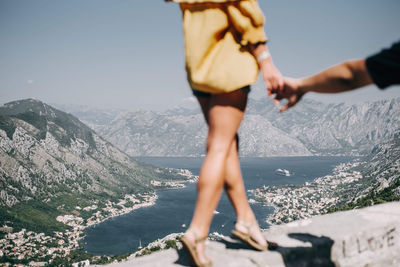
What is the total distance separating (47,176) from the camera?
150250 millimetres

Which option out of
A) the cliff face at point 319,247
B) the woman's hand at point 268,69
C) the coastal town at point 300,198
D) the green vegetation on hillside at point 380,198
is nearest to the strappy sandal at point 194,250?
the cliff face at point 319,247

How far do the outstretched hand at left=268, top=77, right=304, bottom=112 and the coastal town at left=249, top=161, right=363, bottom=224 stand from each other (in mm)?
105447

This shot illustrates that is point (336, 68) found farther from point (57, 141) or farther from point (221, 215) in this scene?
point (57, 141)

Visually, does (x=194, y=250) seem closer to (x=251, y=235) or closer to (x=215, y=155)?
(x=251, y=235)

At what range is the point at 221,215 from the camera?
116000 millimetres

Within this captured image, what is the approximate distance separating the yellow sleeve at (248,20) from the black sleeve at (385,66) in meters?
0.70

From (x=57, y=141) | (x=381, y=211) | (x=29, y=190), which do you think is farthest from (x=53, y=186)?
(x=381, y=211)

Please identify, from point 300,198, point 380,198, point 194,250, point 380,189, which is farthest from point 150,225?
point 194,250

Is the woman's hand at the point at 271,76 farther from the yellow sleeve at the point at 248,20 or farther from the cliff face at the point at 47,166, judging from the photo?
the cliff face at the point at 47,166

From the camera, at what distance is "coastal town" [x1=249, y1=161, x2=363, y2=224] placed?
109 m

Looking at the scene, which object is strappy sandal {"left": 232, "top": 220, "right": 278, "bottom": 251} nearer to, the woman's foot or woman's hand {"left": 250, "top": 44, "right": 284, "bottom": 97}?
the woman's foot

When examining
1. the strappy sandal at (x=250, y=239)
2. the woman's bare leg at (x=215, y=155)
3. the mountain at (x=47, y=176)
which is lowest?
the mountain at (x=47, y=176)

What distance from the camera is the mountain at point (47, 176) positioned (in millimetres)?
126312

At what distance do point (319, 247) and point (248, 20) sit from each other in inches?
71.2
